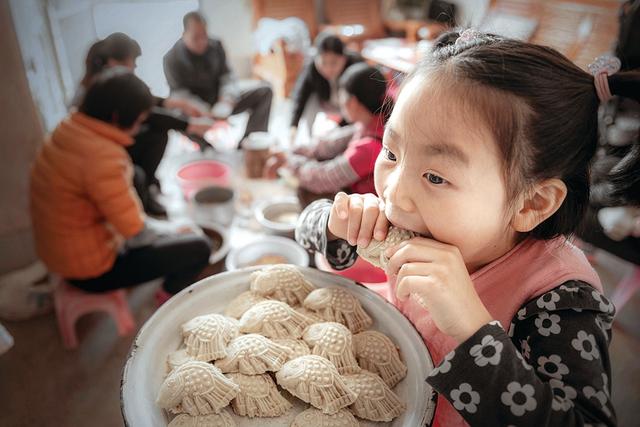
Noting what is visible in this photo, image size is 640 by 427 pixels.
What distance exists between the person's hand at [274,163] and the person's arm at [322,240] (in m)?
1.87

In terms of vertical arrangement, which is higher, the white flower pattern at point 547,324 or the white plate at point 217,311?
the white flower pattern at point 547,324

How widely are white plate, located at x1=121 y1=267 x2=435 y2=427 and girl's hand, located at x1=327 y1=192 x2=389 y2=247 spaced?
12 centimetres

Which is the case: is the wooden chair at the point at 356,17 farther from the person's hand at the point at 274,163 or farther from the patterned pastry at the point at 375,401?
the patterned pastry at the point at 375,401

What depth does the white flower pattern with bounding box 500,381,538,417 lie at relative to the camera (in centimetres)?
64

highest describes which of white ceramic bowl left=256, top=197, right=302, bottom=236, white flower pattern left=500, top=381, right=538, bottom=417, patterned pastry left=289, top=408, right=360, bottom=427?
white flower pattern left=500, top=381, right=538, bottom=417

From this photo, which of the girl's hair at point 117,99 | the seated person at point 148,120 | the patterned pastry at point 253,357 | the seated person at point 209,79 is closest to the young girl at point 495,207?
the patterned pastry at point 253,357

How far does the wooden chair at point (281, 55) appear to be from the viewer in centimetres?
467

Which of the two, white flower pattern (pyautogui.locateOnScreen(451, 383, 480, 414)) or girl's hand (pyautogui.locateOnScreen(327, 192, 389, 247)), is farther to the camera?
girl's hand (pyautogui.locateOnScreen(327, 192, 389, 247))

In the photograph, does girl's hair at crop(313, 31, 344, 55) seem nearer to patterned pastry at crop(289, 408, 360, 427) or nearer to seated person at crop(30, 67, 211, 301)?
seated person at crop(30, 67, 211, 301)

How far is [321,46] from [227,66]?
121cm

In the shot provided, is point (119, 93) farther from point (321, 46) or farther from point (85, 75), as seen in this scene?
point (321, 46)

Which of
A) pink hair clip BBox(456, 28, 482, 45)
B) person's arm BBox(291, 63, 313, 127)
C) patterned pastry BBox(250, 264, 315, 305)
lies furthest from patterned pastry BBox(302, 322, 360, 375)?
person's arm BBox(291, 63, 313, 127)

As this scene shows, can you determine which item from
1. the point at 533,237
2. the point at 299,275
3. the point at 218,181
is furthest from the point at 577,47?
the point at 299,275

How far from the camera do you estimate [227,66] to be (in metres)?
3.93
